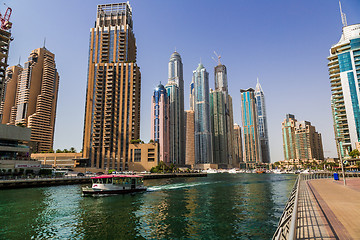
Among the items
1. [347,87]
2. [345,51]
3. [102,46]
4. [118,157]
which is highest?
[102,46]

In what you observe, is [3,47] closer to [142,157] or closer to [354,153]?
[142,157]

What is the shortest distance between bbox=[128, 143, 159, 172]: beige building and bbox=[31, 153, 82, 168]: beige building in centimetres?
3510

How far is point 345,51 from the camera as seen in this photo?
13112 centimetres

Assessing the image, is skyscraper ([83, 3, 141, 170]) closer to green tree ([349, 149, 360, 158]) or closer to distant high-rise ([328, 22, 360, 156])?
green tree ([349, 149, 360, 158])

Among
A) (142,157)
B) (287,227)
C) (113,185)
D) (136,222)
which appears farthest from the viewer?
(142,157)

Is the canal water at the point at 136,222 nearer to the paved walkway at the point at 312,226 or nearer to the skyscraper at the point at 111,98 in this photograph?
the paved walkway at the point at 312,226

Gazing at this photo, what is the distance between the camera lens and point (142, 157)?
474 feet

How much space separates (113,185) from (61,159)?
381 feet

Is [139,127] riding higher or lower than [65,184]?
higher

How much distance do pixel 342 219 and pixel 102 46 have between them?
17386cm

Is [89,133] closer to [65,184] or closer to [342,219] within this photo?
[65,184]

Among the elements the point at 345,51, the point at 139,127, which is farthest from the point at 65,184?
the point at 345,51

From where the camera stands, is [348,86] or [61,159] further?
[61,159]

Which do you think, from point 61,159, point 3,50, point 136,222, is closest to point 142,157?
point 61,159
